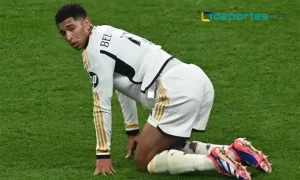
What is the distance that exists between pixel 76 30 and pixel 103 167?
3.23 ft

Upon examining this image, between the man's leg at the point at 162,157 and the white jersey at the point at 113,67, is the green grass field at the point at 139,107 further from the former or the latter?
the white jersey at the point at 113,67

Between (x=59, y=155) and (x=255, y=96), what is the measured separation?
6.92 feet

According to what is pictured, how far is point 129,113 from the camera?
580 centimetres

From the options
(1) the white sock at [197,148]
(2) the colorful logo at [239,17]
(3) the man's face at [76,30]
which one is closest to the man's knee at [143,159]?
(1) the white sock at [197,148]

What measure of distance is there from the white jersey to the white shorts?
11 cm

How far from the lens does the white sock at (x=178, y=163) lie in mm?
5102

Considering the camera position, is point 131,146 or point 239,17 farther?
point 239,17

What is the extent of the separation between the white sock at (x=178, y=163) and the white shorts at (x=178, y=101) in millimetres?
144

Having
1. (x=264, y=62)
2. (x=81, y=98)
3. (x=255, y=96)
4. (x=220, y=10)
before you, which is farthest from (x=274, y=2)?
(x=81, y=98)

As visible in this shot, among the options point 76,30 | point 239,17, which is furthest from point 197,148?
point 239,17

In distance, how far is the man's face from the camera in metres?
5.27

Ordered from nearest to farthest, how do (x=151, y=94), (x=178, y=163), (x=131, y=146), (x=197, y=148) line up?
(x=178, y=163), (x=151, y=94), (x=197, y=148), (x=131, y=146)

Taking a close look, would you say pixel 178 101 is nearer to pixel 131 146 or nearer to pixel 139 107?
pixel 131 146

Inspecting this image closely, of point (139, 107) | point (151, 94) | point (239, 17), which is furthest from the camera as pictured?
point (239, 17)
